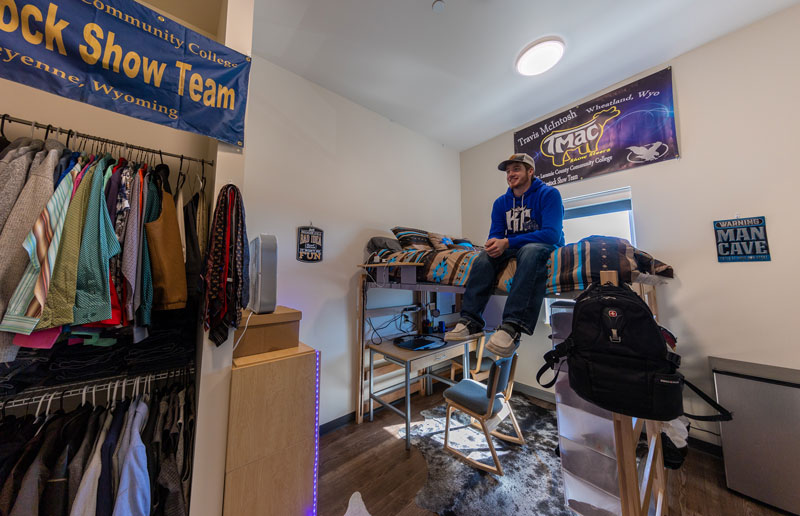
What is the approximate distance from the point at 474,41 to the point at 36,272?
2748mm

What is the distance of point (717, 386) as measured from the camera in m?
1.63

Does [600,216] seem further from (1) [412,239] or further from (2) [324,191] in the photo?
(2) [324,191]

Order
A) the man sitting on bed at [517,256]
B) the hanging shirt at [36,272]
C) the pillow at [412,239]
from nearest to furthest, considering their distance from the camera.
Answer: the hanging shirt at [36,272] < the man sitting on bed at [517,256] < the pillow at [412,239]

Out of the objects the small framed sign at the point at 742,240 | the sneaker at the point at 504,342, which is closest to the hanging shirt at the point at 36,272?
the sneaker at the point at 504,342

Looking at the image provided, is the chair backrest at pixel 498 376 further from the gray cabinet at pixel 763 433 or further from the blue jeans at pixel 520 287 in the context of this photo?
the gray cabinet at pixel 763 433

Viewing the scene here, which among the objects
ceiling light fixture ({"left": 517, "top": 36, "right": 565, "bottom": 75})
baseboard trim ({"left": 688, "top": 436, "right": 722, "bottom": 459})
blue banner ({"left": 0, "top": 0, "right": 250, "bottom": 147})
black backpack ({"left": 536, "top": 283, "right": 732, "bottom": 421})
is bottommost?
baseboard trim ({"left": 688, "top": 436, "right": 722, "bottom": 459})

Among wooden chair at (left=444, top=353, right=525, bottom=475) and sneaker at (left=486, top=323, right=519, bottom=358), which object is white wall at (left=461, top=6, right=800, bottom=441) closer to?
wooden chair at (left=444, top=353, right=525, bottom=475)

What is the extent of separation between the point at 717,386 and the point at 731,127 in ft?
6.14

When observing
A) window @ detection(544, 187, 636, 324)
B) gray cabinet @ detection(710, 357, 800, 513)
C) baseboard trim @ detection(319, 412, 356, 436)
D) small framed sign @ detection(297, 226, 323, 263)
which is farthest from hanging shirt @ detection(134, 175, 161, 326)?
gray cabinet @ detection(710, 357, 800, 513)

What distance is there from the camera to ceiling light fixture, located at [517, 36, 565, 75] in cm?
195

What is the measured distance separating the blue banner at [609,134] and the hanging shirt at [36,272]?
3567 mm

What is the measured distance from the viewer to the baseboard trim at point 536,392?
2671mm

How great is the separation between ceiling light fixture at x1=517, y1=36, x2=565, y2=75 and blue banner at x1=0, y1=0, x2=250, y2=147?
209cm

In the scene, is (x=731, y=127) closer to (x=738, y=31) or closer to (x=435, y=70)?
(x=738, y=31)
